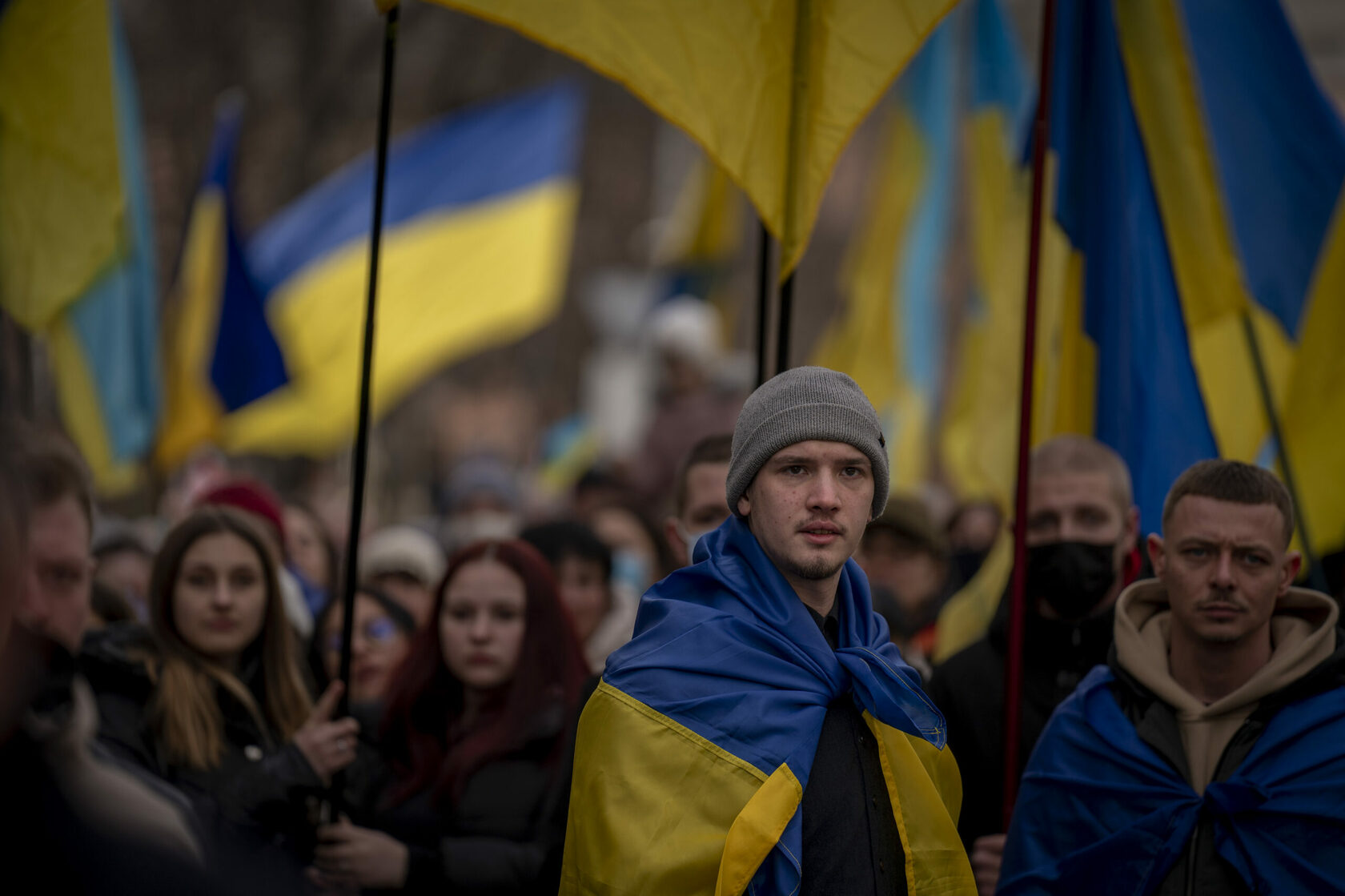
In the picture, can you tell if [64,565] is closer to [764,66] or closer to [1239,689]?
[764,66]

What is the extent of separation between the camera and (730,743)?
9.41ft

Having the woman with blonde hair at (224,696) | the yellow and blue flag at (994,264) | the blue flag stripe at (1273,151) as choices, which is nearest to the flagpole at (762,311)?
the woman with blonde hair at (224,696)

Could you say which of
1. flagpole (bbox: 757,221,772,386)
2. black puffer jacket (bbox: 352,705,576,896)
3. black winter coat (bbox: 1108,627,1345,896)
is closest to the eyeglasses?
black puffer jacket (bbox: 352,705,576,896)

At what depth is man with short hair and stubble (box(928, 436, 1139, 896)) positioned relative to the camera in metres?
4.13

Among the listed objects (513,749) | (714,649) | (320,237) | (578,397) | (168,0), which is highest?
(168,0)

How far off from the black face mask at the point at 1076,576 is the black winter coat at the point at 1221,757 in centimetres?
85

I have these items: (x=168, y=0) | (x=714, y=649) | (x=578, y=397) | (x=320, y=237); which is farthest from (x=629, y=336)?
(x=714, y=649)

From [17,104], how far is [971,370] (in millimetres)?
5473

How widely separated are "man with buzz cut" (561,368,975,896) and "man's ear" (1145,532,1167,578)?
2.46 feet

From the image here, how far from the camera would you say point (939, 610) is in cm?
684

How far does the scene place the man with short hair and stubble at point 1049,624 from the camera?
413 cm

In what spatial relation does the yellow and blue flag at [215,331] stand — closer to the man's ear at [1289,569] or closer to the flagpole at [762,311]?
the flagpole at [762,311]

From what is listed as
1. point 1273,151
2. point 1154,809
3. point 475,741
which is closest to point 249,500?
point 475,741

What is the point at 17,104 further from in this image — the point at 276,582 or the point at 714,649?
the point at 714,649
